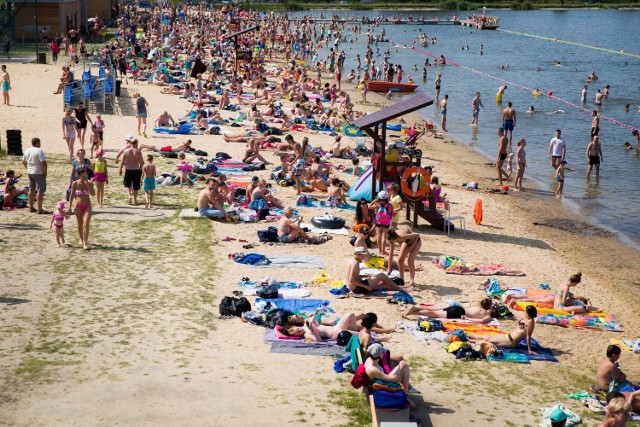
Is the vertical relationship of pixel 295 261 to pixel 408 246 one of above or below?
below

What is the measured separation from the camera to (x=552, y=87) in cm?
4756

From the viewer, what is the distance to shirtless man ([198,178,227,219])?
638 inches

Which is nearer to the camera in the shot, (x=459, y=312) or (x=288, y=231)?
A: (x=459, y=312)

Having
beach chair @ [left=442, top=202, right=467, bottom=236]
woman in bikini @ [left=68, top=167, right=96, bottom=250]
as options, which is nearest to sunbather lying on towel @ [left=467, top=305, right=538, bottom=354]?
beach chair @ [left=442, top=202, right=467, bottom=236]

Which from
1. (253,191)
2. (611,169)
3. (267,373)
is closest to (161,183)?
(253,191)

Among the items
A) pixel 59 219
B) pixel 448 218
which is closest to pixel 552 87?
pixel 448 218

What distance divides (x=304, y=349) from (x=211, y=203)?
6.41 metres

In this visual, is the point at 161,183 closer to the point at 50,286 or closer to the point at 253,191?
the point at 253,191

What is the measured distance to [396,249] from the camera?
15.0 meters

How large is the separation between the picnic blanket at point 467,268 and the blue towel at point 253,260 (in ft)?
9.82

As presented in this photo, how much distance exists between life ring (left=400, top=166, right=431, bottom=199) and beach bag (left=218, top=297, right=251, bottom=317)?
549cm

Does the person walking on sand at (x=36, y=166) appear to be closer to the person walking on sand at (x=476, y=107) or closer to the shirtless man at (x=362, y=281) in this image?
the shirtless man at (x=362, y=281)

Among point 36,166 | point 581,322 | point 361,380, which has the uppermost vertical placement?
point 36,166

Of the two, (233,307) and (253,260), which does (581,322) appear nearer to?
(233,307)
